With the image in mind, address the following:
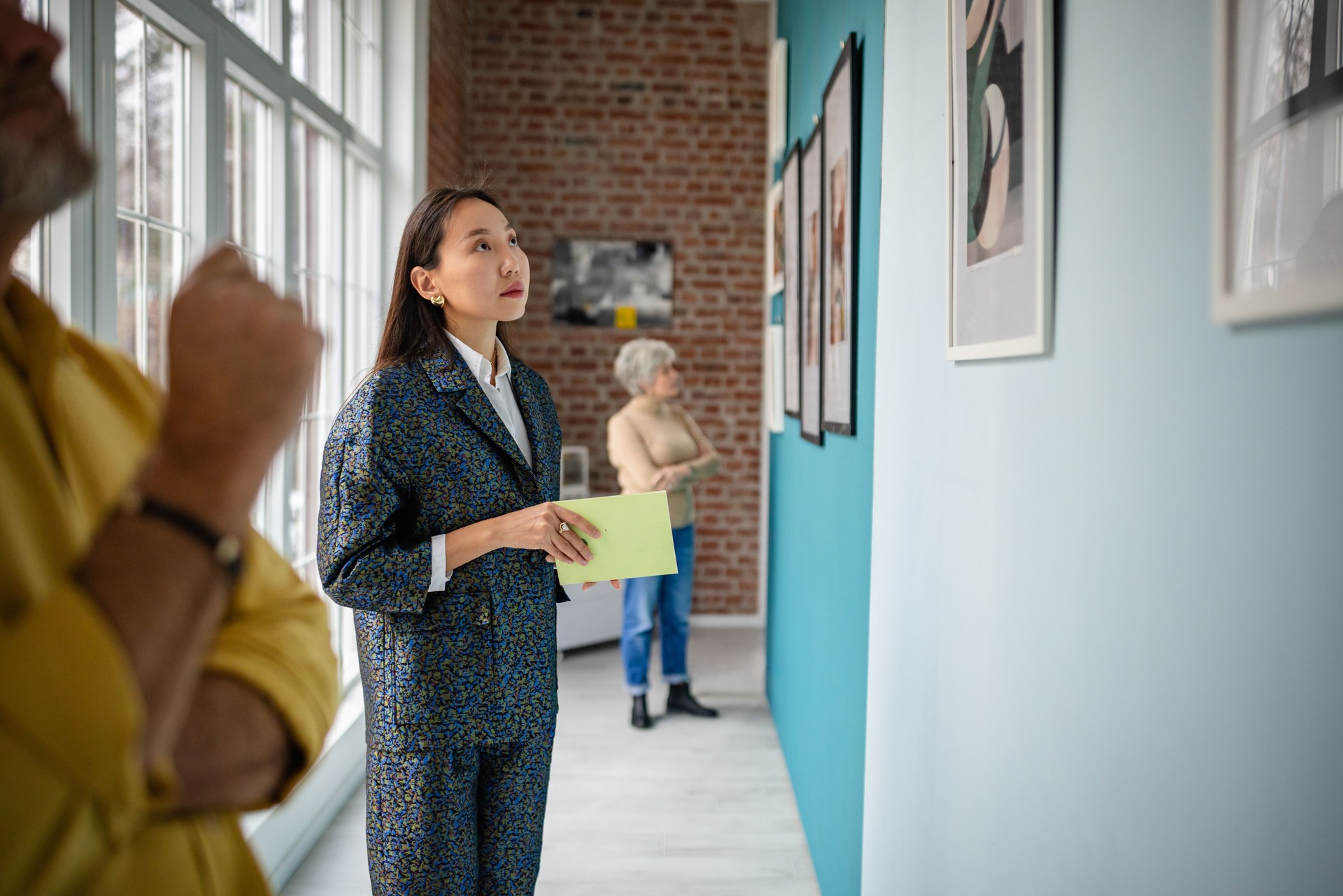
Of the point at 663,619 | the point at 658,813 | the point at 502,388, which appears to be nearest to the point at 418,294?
the point at 502,388

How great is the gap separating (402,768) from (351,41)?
3322 mm

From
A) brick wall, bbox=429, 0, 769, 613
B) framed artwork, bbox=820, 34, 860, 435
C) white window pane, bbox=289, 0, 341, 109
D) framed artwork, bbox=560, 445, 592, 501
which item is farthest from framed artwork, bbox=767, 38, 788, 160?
framed artwork, bbox=560, 445, 592, 501

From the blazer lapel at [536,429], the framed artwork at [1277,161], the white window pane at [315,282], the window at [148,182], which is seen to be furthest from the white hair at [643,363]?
the framed artwork at [1277,161]

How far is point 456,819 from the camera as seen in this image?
1.49 metres

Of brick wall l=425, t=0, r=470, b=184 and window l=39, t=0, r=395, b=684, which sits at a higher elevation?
brick wall l=425, t=0, r=470, b=184

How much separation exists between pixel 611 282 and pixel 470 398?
4031mm

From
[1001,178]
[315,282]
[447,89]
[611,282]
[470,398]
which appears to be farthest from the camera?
[611,282]

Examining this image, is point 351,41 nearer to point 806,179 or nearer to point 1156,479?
point 806,179

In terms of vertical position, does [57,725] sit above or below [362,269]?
below

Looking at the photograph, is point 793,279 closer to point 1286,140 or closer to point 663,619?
point 663,619

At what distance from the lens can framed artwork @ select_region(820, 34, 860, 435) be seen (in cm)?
203

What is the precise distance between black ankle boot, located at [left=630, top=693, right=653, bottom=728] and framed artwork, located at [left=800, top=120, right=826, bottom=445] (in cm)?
160

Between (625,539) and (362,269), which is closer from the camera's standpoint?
(625,539)

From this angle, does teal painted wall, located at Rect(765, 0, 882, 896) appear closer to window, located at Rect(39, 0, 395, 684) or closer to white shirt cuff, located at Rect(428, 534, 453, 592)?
white shirt cuff, located at Rect(428, 534, 453, 592)
